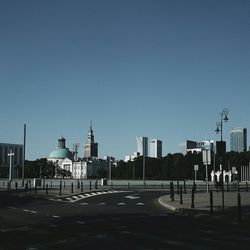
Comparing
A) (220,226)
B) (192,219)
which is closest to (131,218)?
(192,219)

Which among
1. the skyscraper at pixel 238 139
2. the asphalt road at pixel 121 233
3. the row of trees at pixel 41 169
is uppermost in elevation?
the skyscraper at pixel 238 139

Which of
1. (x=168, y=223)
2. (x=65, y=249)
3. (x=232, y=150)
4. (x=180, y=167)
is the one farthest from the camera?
(x=232, y=150)

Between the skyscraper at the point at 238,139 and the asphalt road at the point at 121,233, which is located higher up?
the skyscraper at the point at 238,139

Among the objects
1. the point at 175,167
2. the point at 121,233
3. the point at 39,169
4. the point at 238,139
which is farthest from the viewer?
the point at 39,169

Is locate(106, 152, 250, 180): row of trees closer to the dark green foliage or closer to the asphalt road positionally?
the dark green foliage

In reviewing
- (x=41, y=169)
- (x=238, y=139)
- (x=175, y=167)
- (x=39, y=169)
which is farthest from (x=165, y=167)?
(x=39, y=169)

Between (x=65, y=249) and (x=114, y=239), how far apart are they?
6.37 ft

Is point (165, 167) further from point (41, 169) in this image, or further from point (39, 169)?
point (39, 169)

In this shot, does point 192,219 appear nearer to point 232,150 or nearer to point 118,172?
point 232,150

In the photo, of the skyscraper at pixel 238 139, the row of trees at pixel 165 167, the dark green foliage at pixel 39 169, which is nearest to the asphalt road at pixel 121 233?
the row of trees at pixel 165 167

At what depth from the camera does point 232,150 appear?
166000 millimetres

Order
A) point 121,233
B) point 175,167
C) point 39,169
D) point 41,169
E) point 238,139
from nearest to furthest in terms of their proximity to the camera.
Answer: point 121,233
point 238,139
point 175,167
point 41,169
point 39,169

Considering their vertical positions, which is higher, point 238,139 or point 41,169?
point 238,139

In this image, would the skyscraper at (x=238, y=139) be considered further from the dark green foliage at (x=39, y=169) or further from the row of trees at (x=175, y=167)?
the dark green foliage at (x=39, y=169)
